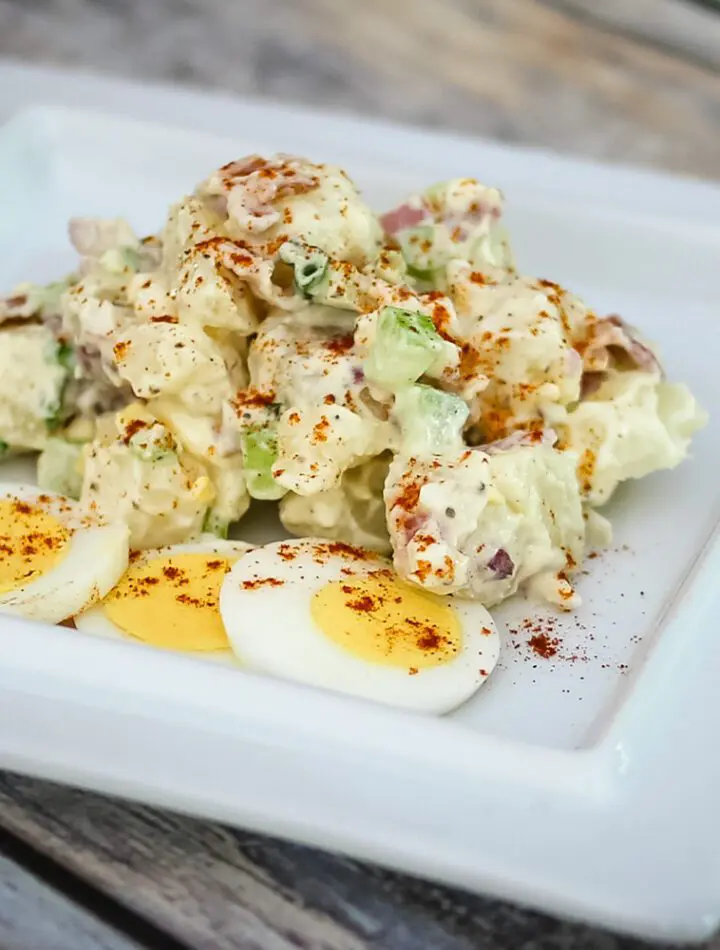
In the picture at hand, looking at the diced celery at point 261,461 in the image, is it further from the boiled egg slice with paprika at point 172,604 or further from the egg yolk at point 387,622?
the egg yolk at point 387,622

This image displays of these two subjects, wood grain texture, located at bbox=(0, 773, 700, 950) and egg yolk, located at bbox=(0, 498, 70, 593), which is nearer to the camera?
wood grain texture, located at bbox=(0, 773, 700, 950)

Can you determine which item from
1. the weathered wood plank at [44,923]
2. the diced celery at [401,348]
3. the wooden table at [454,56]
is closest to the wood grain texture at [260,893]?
the weathered wood plank at [44,923]

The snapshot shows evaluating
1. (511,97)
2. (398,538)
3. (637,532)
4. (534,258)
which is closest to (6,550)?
(398,538)

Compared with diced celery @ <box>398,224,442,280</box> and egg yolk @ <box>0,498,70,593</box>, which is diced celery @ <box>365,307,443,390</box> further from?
egg yolk @ <box>0,498,70,593</box>

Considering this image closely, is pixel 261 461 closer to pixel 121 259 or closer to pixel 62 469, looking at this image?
pixel 62 469

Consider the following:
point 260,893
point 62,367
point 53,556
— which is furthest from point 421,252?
point 260,893

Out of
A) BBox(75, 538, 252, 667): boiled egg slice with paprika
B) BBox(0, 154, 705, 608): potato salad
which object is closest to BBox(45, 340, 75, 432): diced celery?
BBox(0, 154, 705, 608): potato salad
